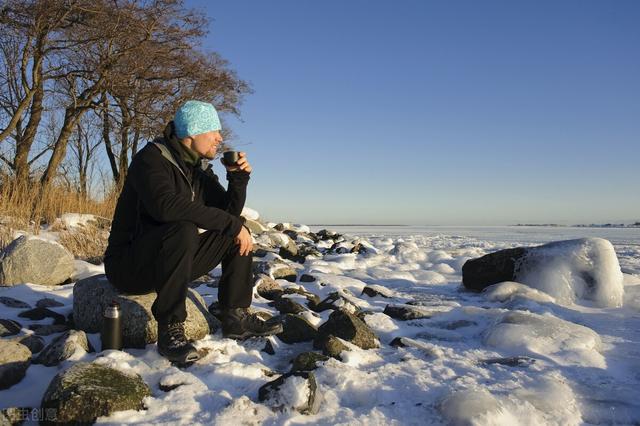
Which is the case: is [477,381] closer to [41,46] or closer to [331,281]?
[331,281]

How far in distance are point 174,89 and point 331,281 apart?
34.9ft

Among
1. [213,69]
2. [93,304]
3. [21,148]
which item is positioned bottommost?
[93,304]

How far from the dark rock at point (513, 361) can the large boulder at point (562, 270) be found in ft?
7.63

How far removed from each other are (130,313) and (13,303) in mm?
1157

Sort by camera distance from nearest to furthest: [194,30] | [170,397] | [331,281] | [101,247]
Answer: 1. [170,397]
2. [331,281]
3. [101,247]
4. [194,30]

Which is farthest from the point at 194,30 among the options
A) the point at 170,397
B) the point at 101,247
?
the point at 170,397

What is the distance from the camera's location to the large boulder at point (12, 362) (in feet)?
6.67

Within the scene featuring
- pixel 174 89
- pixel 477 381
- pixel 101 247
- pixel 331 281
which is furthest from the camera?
pixel 174 89

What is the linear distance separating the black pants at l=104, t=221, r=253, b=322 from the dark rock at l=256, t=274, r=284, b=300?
1.18 m

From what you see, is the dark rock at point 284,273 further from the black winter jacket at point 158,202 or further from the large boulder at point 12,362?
the large boulder at point 12,362

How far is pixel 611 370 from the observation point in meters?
2.51

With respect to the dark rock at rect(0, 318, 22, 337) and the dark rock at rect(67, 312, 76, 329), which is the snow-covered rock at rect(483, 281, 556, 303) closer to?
the dark rock at rect(67, 312, 76, 329)

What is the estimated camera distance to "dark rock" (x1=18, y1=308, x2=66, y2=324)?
2.94 metres

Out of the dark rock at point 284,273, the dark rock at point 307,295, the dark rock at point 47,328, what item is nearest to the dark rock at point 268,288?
the dark rock at point 307,295
